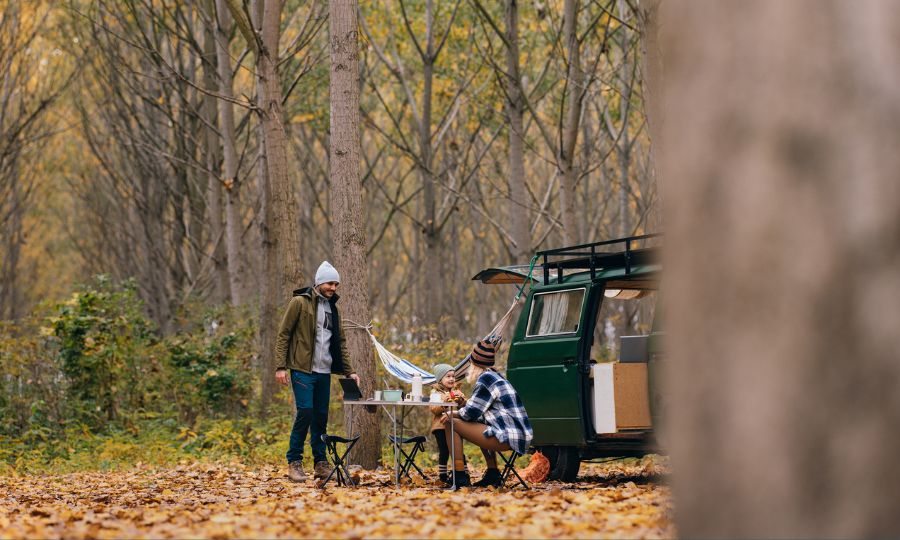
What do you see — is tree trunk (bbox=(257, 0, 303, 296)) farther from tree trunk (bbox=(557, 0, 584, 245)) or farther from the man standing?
tree trunk (bbox=(557, 0, 584, 245))

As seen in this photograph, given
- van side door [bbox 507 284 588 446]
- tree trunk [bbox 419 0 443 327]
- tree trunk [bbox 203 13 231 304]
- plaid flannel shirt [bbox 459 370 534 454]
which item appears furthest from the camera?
tree trunk [bbox 203 13 231 304]

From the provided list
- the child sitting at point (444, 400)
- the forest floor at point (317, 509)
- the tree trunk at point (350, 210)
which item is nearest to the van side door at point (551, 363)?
the forest floor at point (317, 509)

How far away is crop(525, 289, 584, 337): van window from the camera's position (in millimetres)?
10653

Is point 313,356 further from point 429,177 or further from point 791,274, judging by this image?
point 429,177

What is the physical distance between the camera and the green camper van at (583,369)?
401 inches

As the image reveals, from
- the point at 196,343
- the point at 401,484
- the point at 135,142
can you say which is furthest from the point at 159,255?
the point at 401,484

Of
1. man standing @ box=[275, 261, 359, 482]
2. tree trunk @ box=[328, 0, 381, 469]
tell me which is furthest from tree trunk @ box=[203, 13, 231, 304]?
man standing @ box=[275, 261, 359, 482]

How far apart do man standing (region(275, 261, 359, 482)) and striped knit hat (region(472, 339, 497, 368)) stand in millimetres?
1463

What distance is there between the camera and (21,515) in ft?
26.8

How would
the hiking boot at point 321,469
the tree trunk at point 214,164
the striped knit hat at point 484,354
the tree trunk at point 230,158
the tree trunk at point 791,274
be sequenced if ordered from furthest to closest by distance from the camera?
the tree trunk at point 214,164 < the tree trunk at point 230,158 < the hiking boot at point 321,469 < the striped knit hat at point 484,354 < the tree trunk at point 791,274

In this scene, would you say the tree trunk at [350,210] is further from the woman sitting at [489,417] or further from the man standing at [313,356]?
the woman sitting at [489,417]

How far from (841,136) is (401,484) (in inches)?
299

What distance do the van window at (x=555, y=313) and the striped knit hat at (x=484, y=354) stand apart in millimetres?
1090

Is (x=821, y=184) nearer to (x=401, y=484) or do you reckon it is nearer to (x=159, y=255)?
(x=401, y=484)
